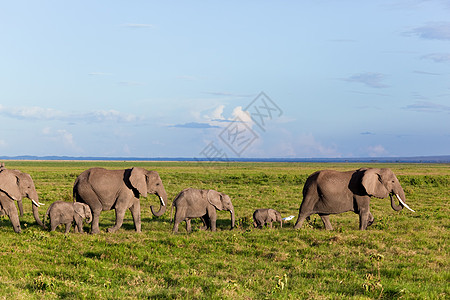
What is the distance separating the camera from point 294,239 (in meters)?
14.0

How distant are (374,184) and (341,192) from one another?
4.06 ft

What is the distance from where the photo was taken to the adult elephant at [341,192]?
15.9 meters

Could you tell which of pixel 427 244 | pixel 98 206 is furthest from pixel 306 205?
pixel 98 206

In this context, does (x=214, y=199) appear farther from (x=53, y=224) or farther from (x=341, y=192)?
(x=53, y=224)

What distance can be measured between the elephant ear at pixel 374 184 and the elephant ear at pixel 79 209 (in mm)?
9697

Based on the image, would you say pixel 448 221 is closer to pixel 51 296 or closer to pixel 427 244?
pixel 427 244

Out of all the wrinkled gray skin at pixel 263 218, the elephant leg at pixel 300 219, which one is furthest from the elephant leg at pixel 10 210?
the elephant leg at pixel 300 219

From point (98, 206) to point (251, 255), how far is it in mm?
6161

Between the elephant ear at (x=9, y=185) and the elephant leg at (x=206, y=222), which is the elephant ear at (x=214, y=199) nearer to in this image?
the elephant leg at (x=206, y=222)

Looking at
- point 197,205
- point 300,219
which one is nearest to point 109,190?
point 197,205

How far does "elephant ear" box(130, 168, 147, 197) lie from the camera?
51.9ft

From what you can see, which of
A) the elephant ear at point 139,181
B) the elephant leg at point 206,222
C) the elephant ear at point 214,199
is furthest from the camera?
the elephant leg at point 206,222

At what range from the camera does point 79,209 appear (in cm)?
1538

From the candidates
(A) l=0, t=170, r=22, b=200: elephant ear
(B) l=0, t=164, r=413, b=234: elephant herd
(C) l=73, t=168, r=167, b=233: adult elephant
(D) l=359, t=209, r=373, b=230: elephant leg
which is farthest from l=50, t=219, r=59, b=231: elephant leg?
(D) l=359, t=209, r=373, b=230: elephant leg
